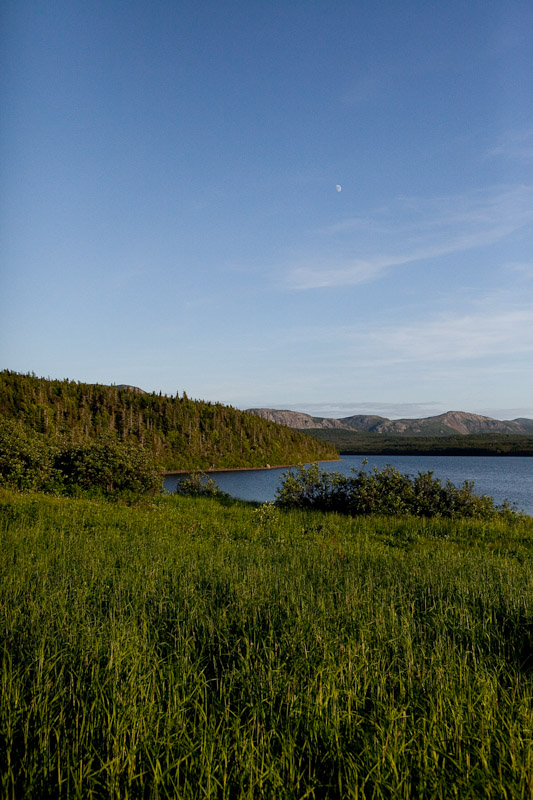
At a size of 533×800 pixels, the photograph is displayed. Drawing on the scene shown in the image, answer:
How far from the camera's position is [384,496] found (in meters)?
20.3

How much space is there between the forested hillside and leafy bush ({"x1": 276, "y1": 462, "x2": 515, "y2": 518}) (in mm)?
101182

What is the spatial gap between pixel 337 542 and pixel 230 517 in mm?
5618

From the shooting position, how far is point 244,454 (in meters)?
160

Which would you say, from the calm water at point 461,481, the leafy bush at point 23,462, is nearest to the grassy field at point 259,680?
the leafy bush at point 23,462

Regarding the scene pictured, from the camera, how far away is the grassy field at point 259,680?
10.5 feet

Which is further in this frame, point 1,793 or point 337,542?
point 337,542

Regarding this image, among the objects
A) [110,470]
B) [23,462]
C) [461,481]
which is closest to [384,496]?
[110,470]

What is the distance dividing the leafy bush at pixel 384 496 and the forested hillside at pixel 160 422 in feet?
332

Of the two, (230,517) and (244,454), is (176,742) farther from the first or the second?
(244,454)

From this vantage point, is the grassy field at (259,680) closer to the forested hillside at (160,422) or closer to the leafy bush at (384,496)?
the leafy bush at (384,496)

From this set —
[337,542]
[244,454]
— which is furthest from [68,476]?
[244,454]

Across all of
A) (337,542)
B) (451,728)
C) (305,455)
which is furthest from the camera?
(305,455)

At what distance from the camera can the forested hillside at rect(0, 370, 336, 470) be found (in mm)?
124375

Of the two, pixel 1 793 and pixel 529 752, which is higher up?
pixel 529 752
